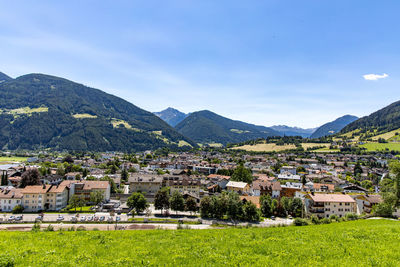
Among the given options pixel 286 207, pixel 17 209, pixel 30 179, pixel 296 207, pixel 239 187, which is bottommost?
pixel 286 207

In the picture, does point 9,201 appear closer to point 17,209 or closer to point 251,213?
point 17,209

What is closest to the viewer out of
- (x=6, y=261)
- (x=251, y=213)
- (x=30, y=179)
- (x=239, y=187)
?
(x=6, y=261)

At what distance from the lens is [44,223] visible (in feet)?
160

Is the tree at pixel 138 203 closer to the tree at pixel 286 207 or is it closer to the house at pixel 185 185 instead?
the house at pixel 185 185

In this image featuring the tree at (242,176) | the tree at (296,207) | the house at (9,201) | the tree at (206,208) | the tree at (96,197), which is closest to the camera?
the tree at (206,208)

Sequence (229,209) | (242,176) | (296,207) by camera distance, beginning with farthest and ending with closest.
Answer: (242,176)
(296,207)
(229,209)

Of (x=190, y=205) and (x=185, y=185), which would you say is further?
(x=185, y=185)

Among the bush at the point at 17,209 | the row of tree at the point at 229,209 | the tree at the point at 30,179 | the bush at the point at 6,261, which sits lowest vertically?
the bush at the point at 17,209

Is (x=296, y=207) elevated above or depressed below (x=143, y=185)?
below

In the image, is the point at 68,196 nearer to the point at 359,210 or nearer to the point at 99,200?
the point at 99,200

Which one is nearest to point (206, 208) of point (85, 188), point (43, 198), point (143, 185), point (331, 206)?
point (331, 206)

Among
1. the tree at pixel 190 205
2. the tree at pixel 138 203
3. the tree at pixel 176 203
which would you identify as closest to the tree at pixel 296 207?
the tree at pixel 190 205

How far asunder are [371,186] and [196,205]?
9326 centimetres

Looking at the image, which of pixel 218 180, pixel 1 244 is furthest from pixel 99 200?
pixel 1 244
